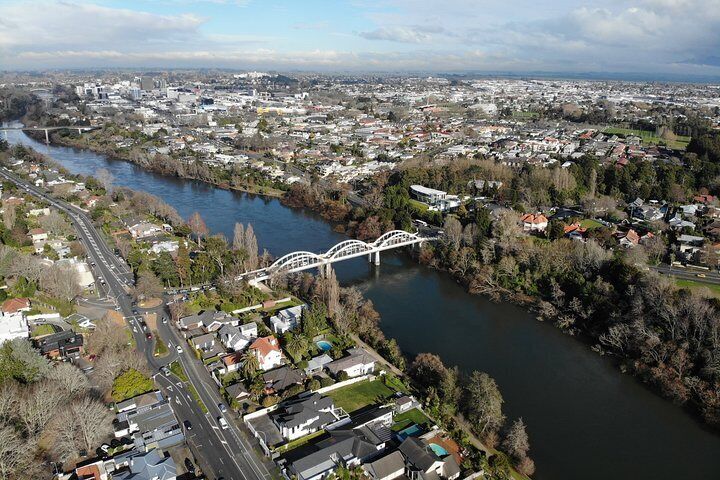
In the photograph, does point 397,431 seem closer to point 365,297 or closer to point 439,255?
point 365,297

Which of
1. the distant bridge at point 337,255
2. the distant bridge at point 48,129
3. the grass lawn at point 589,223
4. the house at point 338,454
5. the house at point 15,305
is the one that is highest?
the distant bridge at point 48,129

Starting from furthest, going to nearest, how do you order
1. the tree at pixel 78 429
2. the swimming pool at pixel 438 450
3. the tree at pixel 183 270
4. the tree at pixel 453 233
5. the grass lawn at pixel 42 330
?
the tree at pixel 453 233, the tree at pixel 183 270, the grass lawn at pixel 42 330, the swimming pool at pixel 438 450, the tree at pixel 78 429

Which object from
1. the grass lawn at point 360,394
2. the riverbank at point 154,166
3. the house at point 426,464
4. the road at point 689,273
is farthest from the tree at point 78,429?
the riverbank at point 154,166

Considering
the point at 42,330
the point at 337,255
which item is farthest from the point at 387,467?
the point at 337,255

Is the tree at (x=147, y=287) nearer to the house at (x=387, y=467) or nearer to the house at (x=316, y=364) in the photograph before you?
the house at (x=316, y=364)

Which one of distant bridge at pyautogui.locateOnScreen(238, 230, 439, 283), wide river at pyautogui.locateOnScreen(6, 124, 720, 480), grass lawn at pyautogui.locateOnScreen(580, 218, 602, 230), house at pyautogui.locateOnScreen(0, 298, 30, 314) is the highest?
grass lawn at pyautogui.locateOnScreen(580, 218, 602, 230)

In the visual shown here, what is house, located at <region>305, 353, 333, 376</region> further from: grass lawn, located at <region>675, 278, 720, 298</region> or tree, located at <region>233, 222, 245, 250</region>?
grass lawn, located at <region>675, 278, 720, 298</region>

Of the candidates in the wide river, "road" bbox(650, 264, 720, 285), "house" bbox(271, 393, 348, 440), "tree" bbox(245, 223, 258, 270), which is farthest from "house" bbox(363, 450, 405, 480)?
"road" bbox(650, 264, 720, 285)
